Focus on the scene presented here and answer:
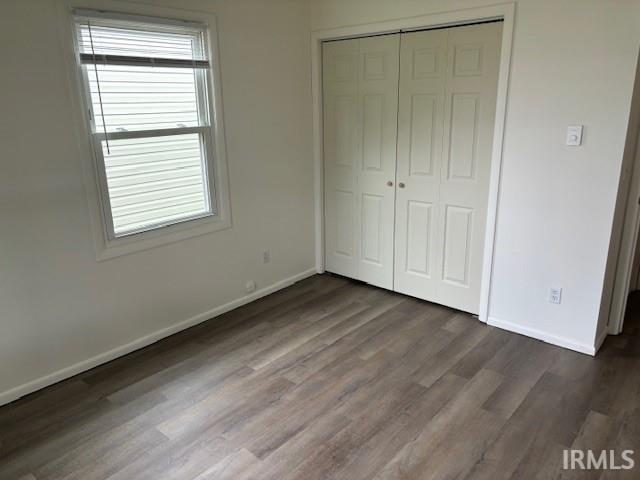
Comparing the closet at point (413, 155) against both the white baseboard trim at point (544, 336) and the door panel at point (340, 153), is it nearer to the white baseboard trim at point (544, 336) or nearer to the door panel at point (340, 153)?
the door panel at point (340, 153)

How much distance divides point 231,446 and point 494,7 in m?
Answer: 2.85

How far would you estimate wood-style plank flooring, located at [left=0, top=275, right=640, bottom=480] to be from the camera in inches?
82.0

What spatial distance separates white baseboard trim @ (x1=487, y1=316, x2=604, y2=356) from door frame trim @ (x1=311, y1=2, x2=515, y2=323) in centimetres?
11

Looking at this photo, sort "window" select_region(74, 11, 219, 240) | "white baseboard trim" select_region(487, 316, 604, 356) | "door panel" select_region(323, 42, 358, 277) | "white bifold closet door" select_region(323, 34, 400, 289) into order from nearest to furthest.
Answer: "window" select_region(74, 11, 219, 240) → "white baseboard trim" select_region(487, 316, 604, 356) → "white bifold closet door" select_region(323, 34, 400, 289) → "door panel" select_region(323, 42, 358, 277)

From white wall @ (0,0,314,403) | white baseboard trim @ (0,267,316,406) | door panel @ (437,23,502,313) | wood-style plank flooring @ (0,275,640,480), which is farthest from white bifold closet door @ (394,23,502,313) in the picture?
white baseboard trim @ (0,267,316,406)

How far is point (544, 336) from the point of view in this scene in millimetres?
3045

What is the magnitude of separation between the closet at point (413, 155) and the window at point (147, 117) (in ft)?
3.82

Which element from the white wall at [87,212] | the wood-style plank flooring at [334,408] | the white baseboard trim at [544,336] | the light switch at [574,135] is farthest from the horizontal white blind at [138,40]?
the white baseboard trim at [544,336]

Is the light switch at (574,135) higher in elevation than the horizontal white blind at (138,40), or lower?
lower

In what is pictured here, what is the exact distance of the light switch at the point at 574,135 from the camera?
2650 mm

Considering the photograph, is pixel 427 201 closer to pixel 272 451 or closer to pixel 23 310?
pixel 272 451

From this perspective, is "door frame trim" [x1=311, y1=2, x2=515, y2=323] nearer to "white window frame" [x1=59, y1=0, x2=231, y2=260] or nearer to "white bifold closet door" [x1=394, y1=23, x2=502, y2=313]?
"white bifold closet door" [x1=394, y1=23, x2=502, y2=313]

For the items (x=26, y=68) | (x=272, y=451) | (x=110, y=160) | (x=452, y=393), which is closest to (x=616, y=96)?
(x=452, y=393)

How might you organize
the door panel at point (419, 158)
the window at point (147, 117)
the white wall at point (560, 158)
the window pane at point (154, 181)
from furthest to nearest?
the door panel at point (419, 158) → the window pane at point (154, 181) → the window at point (147, 117) → the white wall at point (560, 158)
